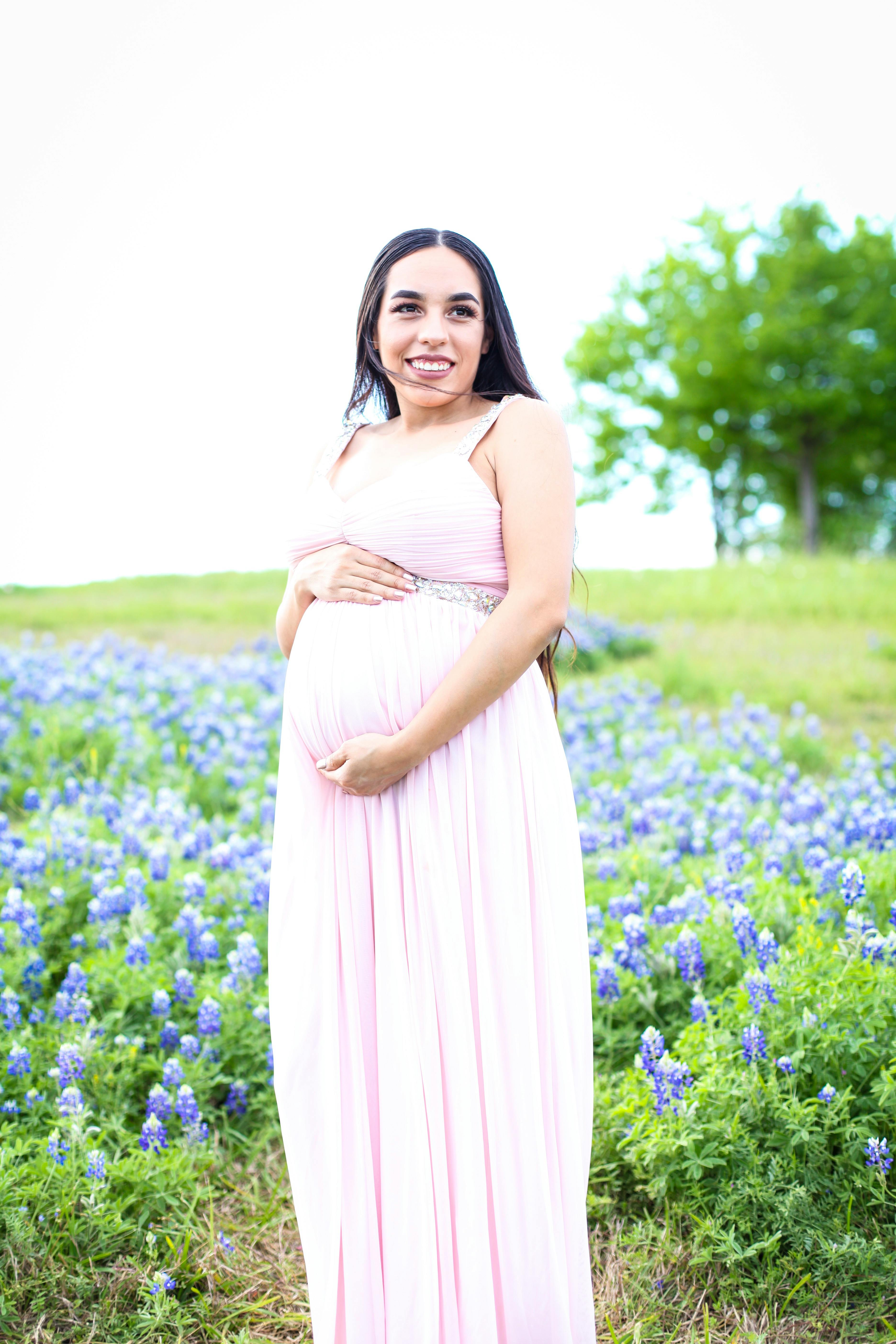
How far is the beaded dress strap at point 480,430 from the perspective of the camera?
240cm

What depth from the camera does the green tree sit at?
25.2 meters

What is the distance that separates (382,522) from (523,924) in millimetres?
925

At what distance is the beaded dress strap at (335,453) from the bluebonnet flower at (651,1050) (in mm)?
1738

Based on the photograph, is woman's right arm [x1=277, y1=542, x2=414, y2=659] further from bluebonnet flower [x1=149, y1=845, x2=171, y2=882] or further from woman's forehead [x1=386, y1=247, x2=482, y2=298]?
bluebonnet flower [x1=149, y1=845, x2=171, y2=882]

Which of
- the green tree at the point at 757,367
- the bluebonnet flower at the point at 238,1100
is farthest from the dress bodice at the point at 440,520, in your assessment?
the green tree at the point at 757,367

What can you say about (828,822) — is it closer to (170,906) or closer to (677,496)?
(170,906)

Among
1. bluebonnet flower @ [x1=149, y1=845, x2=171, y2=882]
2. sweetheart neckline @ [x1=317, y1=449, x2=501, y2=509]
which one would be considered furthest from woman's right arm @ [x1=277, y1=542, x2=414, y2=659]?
bluebonnet flower @ [x1=149, y1=845, x2=171, y2=882]

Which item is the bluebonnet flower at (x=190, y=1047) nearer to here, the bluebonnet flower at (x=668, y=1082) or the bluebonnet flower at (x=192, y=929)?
the bluebonnet flower at (x=192, y=929)

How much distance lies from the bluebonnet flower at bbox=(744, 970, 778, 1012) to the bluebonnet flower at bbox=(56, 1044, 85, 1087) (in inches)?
77.6

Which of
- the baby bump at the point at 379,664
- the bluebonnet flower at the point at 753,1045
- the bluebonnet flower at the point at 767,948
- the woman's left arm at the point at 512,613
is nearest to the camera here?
the woman's left arm at the point at 512,613

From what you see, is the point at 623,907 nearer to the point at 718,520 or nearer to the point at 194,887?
the point at 194,887

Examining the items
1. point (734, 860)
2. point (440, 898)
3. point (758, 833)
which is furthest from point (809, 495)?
point (440, 898)

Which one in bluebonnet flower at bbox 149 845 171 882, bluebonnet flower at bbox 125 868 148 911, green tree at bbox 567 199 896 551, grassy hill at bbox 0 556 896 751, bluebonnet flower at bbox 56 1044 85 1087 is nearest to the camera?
bluebonnet flower at bbox 56 1044 85 1087

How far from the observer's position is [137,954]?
375 cm
